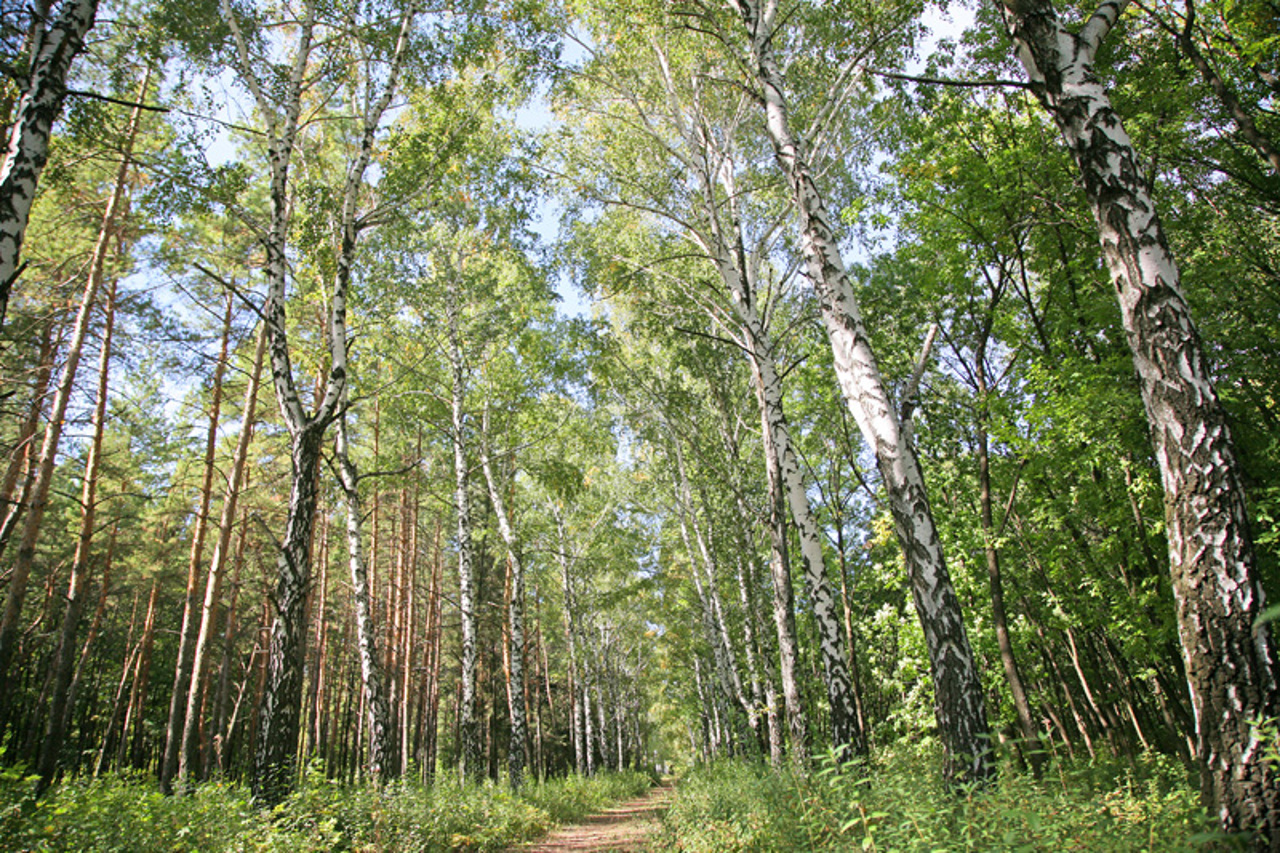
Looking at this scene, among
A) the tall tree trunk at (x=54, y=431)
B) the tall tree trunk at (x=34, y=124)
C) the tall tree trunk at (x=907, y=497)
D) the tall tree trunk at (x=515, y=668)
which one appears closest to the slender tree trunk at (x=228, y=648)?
the tall tree trunk at (x=54, y=431)

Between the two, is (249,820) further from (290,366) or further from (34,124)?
(34,124)

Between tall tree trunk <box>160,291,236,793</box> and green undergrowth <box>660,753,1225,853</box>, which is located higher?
tall tree trunk <box>160,291,236,793</box>

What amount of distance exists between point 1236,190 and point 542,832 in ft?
56.6

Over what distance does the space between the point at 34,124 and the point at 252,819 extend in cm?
575

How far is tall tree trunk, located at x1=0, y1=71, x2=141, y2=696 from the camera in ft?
26.4

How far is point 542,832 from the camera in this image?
11.3 m

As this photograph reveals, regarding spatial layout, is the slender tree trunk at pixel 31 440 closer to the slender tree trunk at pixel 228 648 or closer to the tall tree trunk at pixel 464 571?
the slender tree trunk at pixel 228 648

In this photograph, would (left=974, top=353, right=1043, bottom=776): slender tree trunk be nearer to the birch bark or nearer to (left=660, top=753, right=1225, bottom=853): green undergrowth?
(left=660, top=753, right=1225, bottom=853): green undergrowth

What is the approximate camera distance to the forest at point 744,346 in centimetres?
378

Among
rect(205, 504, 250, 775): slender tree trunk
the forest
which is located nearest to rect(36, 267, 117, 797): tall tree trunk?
the forest

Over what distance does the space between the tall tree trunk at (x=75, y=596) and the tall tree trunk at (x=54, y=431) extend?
0.50 metres

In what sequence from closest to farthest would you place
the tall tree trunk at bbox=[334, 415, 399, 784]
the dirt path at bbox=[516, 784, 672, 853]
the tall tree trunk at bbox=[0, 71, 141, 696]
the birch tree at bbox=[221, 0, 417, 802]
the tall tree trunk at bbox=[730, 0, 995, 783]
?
1. the tall tree trunk at bbox=[730, 0, 995, 783]
2. the birch tree at bbox=[221, 0, 417, 802]
3. the tall tree trunk at bbox=[0, 71, 141, 696]
4. the dirt path at bbox=[516, 784, 672, 853]
5. the tall tree trunk at bbox=[334, 415, 399, 784]

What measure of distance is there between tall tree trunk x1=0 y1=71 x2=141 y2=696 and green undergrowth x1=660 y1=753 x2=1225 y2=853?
915 centimetres

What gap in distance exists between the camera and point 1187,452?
313 cm
